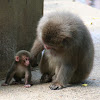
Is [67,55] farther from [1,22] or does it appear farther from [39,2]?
[39,2]

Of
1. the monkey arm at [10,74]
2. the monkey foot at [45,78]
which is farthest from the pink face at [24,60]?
the monkey foot at [45,78]

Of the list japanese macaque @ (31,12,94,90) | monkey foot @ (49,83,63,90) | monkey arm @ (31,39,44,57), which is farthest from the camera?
monkey arm @ (31,39,44,57)

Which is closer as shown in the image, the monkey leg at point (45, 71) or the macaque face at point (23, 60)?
the macaque face at point (23, 60)

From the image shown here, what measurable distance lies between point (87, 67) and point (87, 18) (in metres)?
11.6

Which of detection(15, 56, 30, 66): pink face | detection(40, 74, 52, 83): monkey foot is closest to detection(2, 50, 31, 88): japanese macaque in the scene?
detection(15, 56, 30, 66): pink face

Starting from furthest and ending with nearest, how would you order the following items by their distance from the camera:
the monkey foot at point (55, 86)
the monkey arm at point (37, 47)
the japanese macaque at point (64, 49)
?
the monkey arm at point (37, 47), the monkey foot at point (55, 86), the japanese macaque at point (64, 49)

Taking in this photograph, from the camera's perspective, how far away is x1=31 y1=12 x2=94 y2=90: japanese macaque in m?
4.96

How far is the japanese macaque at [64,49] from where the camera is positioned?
4.96 meters

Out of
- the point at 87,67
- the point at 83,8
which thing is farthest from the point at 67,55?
the point at 83,8

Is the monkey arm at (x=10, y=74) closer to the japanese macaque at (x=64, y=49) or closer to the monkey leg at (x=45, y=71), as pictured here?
the japanese macaque at (x=64, y=49)

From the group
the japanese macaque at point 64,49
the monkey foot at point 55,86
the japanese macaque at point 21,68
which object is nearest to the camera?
the japanese macaque at point 64,49

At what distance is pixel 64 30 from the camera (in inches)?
195

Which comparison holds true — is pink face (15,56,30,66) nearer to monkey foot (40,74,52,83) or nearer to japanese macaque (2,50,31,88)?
japanese macaque (2,50,31,88)

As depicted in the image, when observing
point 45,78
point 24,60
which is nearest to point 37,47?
point 24,60
